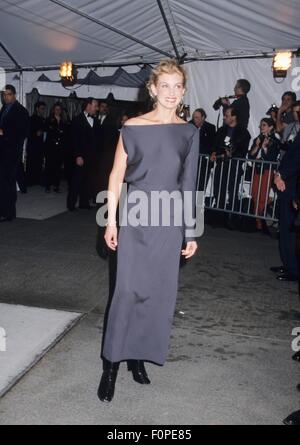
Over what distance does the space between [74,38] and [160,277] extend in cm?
738

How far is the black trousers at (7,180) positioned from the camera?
7.88 m

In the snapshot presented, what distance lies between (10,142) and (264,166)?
4.10 meters

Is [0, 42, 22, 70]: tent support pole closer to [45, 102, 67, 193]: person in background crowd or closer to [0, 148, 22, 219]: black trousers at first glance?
[45, 102, 67, 193]: person in background crowd

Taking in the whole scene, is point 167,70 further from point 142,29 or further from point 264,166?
point 142,29

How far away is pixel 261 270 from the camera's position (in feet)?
20.2

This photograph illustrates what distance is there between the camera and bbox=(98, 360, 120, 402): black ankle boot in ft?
10.1

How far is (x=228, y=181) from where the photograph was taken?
8492mm

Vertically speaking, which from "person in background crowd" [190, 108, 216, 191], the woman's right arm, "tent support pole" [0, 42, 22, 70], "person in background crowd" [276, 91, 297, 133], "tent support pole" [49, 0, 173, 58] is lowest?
the woman's right arm

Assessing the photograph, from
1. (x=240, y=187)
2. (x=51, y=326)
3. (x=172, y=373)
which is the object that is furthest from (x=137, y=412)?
(x=240, y=187)

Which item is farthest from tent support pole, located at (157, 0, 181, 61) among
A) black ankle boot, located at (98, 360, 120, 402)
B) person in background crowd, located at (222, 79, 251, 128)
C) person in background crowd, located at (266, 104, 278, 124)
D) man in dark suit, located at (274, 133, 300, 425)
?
black ankle boot, located at (98, 360, 120, 402)

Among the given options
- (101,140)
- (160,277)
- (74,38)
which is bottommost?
(160,277)

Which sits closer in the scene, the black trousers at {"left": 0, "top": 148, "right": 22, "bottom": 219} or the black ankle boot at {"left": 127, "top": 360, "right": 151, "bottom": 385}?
the black ankle boot at {"left": 127, "top": 360, "right": 151, "bottom": 385}

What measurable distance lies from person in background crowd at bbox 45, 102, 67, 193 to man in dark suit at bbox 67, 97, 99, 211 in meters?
2.23
